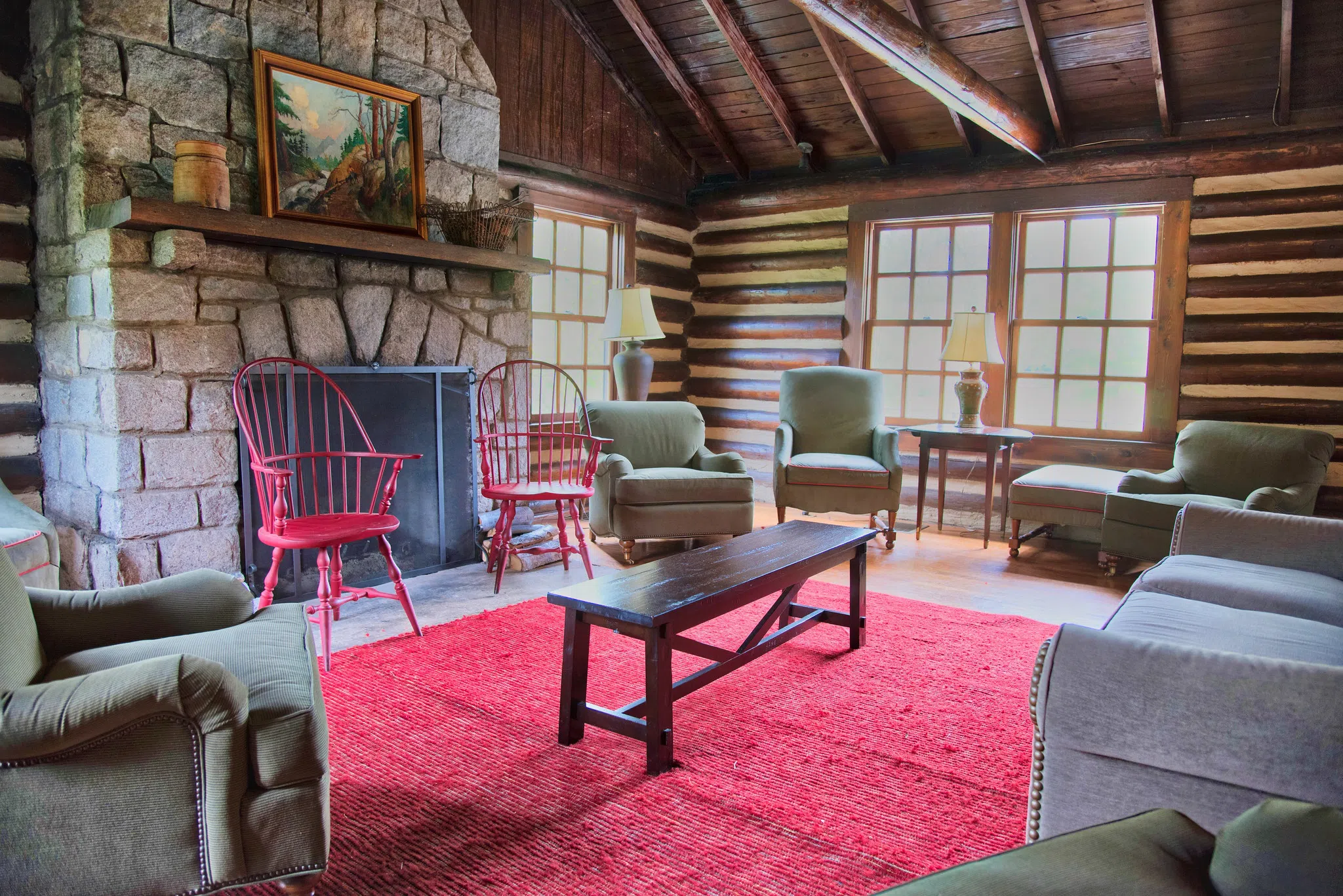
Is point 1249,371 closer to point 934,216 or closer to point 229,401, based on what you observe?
point 934,216

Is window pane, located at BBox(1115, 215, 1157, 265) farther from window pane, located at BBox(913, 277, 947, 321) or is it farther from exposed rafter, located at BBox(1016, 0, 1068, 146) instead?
window pane, located at BBox(913, 277, 947, 321)

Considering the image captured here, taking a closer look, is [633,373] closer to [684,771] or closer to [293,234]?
[293,234]

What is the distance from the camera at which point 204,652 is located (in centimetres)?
193

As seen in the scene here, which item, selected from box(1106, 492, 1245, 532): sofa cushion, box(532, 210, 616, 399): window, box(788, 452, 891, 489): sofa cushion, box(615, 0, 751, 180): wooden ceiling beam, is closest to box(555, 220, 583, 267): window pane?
box(532, 210, 616, 399): window

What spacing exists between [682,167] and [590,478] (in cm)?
358

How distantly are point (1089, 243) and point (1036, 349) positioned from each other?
0.75 meters

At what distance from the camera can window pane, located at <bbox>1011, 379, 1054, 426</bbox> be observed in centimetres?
592

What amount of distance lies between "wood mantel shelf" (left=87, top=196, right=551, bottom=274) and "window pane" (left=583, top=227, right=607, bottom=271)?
1.63 metres

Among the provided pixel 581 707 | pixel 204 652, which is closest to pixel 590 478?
pixel 581 707

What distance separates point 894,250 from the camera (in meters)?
6.41

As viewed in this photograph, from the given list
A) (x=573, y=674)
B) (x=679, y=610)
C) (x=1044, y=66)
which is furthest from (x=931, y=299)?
(x=573, y=674)

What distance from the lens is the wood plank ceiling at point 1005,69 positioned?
4.73m

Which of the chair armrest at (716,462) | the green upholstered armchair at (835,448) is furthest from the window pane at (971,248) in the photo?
the chair armrest at (716,462)

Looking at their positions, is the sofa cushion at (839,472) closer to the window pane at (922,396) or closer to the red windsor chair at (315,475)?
the window pane at (922,396)
